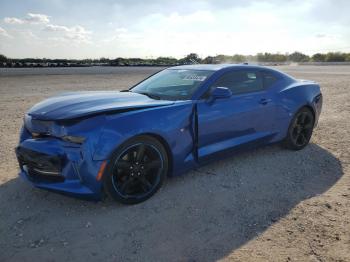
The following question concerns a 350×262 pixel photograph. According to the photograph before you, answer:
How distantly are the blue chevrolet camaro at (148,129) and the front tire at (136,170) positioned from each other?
11 mm

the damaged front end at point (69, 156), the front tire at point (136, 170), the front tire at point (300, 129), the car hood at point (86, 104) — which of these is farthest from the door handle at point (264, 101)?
the damaged front end at point (69, 156)

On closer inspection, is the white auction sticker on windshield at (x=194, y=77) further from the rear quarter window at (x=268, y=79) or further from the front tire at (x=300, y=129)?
the front tire at (x=300, y=129)

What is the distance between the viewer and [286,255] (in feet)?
10.0

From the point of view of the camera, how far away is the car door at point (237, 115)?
176 inches

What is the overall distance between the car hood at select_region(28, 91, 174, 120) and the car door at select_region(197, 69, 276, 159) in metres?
0.56

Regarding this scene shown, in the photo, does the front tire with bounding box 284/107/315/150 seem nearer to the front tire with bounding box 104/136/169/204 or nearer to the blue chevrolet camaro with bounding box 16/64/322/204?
the blue chevrolet camaro with bounding box 16/64/322/204

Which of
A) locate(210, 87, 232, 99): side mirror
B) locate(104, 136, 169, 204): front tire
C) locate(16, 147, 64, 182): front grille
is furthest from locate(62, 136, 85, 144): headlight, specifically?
locate(210, 87, 232, 99): side mirror

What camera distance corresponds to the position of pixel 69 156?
3.54 m

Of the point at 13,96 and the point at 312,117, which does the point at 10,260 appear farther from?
the point at 13,96

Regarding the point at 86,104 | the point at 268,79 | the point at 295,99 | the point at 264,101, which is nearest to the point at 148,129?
the point at 86,104

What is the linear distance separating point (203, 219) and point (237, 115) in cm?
167

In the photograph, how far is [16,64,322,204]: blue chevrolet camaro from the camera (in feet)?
11.7

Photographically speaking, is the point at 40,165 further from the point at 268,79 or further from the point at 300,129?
the point at 300,129

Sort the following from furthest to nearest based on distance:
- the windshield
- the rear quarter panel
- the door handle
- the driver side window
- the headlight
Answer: the rear quarter panel
the door handle
the driver side window
the windshield
the headlight
